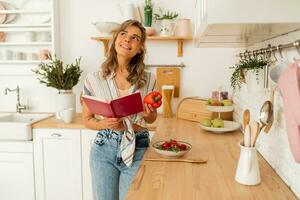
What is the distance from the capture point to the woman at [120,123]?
1.54 meters

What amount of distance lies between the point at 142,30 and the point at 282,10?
2.70ft

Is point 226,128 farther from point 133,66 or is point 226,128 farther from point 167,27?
point 167,27

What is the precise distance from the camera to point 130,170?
5.10 ft

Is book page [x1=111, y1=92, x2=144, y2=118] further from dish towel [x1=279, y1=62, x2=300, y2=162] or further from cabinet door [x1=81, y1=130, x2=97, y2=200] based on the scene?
cabinet door [x1=81, y1=130, x2=97, y2=200]

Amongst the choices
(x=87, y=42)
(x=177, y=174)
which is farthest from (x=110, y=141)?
(x=87, y=42)

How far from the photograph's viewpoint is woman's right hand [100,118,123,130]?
1497 millimetres

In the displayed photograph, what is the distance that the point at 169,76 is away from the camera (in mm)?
2707

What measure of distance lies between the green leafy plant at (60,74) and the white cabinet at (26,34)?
144 millimetres

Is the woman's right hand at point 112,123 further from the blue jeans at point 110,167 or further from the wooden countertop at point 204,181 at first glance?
the wooden countertop at point 204,181

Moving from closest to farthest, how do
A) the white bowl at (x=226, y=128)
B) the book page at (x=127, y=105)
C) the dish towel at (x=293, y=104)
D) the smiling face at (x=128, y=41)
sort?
the dish towel at (x=293, y=104), the book page at (x=127, y=105), the smiling face at (x=128, y=41), the white bowl at (x=226, y=128)

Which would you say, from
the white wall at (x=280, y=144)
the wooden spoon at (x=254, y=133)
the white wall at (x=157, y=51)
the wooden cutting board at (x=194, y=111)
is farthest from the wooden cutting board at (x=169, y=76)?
the wooden spoon at (x=254, y=133)

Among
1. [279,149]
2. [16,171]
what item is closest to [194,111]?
[279,149]

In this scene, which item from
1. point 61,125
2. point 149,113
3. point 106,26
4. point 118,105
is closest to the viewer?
point 118,105

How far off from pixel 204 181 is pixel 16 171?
1.74 m
